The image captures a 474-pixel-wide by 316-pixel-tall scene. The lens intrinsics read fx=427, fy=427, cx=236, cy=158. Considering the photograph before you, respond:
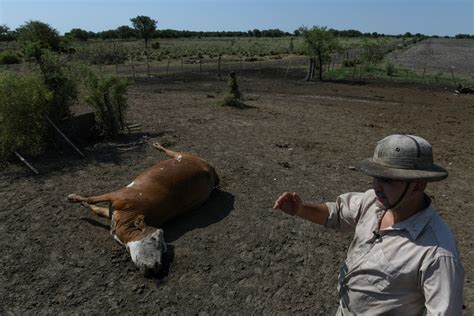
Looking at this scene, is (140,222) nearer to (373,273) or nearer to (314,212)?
(314,212)

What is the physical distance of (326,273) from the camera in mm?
5160

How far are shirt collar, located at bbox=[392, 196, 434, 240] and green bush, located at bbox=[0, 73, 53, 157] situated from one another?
784 cm

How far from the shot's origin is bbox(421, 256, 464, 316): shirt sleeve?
1.97 m

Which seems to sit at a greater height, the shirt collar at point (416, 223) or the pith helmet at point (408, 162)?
the pith helmet at point (408, 162)

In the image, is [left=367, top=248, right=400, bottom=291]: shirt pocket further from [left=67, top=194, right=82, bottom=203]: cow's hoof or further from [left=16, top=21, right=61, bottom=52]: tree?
[left=16, top=21, right=61, bottom=52]: tree

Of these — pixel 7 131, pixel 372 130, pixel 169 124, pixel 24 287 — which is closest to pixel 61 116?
pixel 7 131

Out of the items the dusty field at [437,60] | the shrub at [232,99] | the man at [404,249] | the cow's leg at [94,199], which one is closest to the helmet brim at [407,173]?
the man at [404,249]

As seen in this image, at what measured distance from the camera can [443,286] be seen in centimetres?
199

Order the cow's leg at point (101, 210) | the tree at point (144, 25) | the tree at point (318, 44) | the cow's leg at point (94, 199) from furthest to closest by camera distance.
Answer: the tree at point (144, 25) → the tree at point (318, 44) → the cow's leg at point (101, 210) → the cow's leg at point (94, 199)

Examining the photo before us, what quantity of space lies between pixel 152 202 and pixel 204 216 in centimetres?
93

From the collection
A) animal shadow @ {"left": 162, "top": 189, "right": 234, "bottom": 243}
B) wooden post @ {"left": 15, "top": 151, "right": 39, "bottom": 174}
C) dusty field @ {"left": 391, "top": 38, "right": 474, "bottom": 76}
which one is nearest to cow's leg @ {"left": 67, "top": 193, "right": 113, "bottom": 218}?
animal shadow @ {"left": 162, "top": 189, "right": 234, "bottom": 243}

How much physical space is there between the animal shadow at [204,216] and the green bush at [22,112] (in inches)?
161

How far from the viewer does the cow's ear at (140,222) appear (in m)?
5.33

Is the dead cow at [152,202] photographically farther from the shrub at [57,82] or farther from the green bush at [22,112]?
the shrub at [57,82]
